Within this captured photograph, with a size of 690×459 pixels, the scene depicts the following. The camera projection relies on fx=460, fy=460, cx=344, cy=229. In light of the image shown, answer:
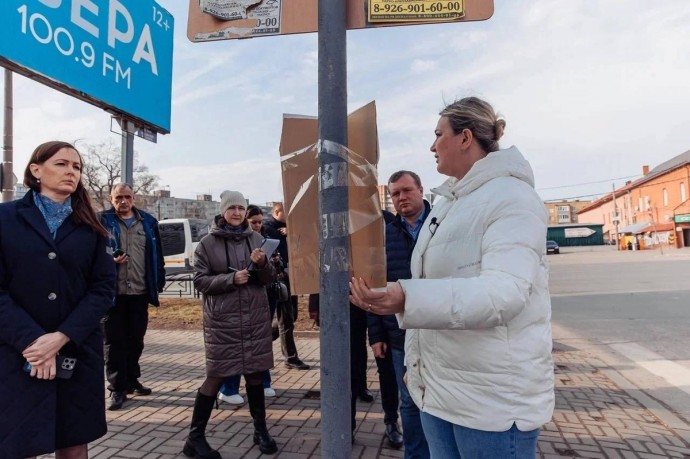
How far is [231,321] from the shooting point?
11.3 feet

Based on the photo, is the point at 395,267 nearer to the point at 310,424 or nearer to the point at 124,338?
the point at 310,424

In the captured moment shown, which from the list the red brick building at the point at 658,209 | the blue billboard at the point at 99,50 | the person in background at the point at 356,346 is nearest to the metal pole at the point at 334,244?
the person in background at the point at 356,346

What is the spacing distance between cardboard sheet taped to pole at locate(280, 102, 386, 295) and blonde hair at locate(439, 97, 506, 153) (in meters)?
0.38

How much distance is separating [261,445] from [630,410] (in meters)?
3.38

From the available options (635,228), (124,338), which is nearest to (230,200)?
(124,338)

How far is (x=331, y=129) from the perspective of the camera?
1.46 metres

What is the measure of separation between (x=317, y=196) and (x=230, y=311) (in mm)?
2230

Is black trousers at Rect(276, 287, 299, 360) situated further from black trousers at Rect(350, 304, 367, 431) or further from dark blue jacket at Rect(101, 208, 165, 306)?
black trousers at Rect(350, 304, 367, 431)

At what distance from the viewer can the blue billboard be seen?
4.66 m

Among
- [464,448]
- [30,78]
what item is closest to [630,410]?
[464,448]

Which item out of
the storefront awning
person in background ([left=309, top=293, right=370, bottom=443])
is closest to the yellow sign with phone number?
person in background ([left=309, top=293, right=370, bottom=443])

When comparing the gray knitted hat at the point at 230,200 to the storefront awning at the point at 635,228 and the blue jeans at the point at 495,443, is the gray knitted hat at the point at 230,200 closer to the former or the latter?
the blue jeans at the point at 495,443

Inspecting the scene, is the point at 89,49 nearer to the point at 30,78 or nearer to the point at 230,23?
the point at 30,78

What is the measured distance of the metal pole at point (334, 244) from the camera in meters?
1.43
